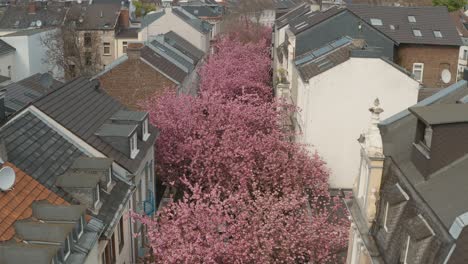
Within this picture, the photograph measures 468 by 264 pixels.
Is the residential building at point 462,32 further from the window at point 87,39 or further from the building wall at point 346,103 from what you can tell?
the window at point 87,39

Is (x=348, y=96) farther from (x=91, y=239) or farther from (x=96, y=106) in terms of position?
(x=91, y=239)

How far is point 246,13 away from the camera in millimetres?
110000

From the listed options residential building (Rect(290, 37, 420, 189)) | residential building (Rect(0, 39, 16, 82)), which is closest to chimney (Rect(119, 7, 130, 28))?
residential building (Rect(0, 39, 16, 82))

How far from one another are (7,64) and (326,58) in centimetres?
3450

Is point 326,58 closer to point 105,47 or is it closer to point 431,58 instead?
point 431,58

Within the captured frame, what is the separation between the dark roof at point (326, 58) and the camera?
97.7ft

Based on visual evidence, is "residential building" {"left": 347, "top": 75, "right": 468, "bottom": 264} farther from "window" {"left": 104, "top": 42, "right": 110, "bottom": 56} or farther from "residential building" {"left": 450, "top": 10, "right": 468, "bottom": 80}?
"window" {"left": 104, "top": 42, "right": 110, "bottom": 56}

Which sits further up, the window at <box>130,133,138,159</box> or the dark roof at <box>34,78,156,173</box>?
the dark roof at <box>34,78,156,173</box>

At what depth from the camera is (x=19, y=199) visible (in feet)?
48.4

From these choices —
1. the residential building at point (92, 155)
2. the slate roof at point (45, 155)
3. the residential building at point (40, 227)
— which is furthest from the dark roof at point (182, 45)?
the residential building at point (40, 227)

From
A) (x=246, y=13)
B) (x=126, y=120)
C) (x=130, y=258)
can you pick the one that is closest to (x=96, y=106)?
(x=126, y=120)

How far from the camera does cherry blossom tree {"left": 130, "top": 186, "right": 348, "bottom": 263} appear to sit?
50.5 ft

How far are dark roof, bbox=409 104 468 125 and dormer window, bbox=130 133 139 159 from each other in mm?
11604

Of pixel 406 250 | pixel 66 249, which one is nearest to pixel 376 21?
pixel 406 250
